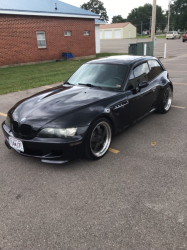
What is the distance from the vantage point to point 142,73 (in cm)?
478

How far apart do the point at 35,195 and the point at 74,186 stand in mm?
512

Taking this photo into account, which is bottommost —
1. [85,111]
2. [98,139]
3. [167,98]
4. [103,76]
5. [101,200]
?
[101,200]

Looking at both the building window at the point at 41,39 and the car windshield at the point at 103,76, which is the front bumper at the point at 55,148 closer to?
the car windshield at the point at 103,76

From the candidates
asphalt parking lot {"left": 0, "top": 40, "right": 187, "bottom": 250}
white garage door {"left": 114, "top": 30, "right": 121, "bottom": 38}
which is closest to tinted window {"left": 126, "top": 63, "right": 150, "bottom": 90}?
asphalt parking lot {"left": 0, "top": 40, "right": 187, "bottom": 250}

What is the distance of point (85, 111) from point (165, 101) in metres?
3.05

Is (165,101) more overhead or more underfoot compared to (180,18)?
more underfoot

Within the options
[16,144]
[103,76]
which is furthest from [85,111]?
[103,76]

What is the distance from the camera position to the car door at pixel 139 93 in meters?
4.32

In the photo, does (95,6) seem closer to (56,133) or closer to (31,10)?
(31,10)

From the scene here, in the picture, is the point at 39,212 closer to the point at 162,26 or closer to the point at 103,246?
the point at 103,246

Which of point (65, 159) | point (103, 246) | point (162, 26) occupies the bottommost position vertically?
point (103, 246)

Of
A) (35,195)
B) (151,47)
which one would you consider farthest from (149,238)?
(151,47)

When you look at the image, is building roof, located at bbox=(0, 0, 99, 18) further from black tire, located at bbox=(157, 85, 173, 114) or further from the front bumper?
the front bumper

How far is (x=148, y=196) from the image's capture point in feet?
9.18
